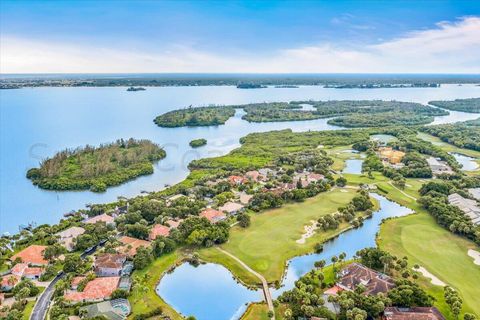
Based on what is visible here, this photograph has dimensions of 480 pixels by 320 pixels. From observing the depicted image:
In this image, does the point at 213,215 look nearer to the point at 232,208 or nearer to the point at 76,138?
the point at 232,208

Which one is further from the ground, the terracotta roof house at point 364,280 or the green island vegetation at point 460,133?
the green island vegetation at point 460,133

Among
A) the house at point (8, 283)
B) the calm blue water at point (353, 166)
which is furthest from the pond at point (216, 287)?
the calm blue water at point (353, 166)

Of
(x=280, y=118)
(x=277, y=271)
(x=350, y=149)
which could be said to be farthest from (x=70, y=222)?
(x=280, y=118)

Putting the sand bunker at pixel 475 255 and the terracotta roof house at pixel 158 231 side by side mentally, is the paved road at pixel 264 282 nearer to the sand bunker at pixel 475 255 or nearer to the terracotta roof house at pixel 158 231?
the terracotta roof house at pixel 158 231

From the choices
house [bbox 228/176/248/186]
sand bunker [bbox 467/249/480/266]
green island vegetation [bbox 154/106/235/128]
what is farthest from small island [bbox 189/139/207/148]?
sand bunker [bbox 467/249/480/266]

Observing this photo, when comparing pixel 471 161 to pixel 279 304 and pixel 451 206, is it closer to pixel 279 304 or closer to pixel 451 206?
pixel 451 206

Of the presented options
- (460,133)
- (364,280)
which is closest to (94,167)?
(364,280)
